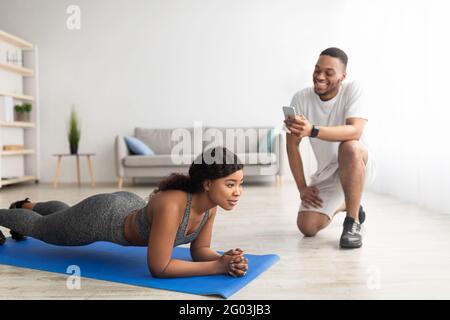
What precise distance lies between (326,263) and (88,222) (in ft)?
3.19

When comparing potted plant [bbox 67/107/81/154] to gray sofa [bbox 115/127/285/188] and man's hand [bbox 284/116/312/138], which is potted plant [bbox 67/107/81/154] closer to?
gray sofa [bbox 115/127/285/188]

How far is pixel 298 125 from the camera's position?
2.06 m

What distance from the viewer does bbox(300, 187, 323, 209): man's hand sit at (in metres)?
2.67

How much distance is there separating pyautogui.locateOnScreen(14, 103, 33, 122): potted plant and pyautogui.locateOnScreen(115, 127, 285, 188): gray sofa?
1.30m

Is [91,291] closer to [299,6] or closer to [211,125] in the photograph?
[211,125]

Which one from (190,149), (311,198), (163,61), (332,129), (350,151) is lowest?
(311,198)

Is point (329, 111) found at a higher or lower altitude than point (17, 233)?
higher

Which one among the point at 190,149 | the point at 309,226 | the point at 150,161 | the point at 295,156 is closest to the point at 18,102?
the point at 150,161

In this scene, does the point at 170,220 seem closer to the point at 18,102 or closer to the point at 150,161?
the point at 150,161

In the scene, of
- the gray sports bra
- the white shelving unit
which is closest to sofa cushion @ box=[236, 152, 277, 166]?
the white shelving unit

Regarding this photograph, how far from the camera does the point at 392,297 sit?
→ 159cm

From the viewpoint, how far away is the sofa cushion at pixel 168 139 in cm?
626

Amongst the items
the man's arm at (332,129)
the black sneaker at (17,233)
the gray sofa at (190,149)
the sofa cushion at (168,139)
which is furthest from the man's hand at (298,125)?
the sofa cushion at (168,139)
